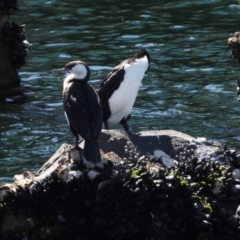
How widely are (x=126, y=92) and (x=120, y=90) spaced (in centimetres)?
10

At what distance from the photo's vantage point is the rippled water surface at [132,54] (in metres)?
11.5

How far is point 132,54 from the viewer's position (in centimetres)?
1523

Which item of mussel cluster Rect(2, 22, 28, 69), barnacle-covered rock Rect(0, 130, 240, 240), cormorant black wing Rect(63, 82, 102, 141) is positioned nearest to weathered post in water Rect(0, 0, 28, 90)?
mussel cluster Rect(2, 22, 28, 69)

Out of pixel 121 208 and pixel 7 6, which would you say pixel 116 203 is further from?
pixel 7 6

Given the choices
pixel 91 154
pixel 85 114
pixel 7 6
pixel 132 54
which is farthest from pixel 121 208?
pixel 132 54

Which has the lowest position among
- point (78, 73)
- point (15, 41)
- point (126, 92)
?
point (15, 41)

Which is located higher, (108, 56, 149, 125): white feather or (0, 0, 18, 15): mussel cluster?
(0, 0, 18, 15): mussel cluster

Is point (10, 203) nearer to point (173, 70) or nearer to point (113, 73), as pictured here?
point (113, 73)

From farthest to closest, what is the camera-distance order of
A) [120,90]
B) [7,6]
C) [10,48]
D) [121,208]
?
1. [10,48]
2. [7,6]
3. [120,90]
4. [121,208]

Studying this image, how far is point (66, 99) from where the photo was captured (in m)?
7.36

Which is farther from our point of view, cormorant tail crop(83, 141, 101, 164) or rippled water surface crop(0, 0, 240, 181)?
rippled water surface crop(0, 0, 240, 181)

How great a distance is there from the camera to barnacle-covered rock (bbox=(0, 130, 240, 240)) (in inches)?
260

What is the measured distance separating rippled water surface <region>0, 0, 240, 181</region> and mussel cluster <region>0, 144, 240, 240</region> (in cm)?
300

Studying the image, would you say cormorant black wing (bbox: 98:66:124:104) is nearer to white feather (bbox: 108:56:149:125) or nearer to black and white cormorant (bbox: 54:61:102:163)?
white feather (bbox: 108:56:149:125)
